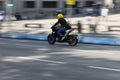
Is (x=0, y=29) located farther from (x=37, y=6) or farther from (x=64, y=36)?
(x=37, y=6)

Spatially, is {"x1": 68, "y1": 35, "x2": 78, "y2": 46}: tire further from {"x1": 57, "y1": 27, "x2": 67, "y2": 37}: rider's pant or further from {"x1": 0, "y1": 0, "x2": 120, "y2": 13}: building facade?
{"x1": 0, "y1": 0, "x2": 120, "y2": 13}: building facade

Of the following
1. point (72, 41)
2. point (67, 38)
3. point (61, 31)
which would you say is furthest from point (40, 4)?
point (72, 41)

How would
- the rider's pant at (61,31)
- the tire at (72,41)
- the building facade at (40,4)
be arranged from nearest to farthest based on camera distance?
the tire at (72,41)
the rider's pant at (61,31)
the building facade at (40,4)

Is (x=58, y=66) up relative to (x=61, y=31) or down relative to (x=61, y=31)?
up

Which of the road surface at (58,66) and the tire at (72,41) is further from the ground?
the road surface at (58,66)

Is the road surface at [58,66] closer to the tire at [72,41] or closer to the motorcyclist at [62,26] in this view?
the tire at [72,41]

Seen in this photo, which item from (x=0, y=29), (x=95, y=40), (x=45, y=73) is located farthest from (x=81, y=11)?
(x=45, y=73)

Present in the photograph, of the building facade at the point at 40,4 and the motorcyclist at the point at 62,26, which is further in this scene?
the building facade at the point at 40,4

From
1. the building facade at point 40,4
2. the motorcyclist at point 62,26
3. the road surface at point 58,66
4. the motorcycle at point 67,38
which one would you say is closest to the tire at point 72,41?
the motorcycle at point 67,38

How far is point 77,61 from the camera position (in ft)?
45.6

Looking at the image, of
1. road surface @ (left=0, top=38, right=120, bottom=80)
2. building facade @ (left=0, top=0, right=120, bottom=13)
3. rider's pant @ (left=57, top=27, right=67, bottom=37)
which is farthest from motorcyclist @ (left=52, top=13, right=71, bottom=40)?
building facade @ (left=0, top=0, right=120, bottom=13)

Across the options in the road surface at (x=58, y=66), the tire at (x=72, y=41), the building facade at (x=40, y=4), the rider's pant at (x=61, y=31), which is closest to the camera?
the road surface at (x=58, y=66)

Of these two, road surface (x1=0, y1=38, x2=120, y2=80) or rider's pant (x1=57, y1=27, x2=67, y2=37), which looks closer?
road surface (x1=0, y1=38, x2=120, y2=80)

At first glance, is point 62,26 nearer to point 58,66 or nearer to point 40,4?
point 58,66
